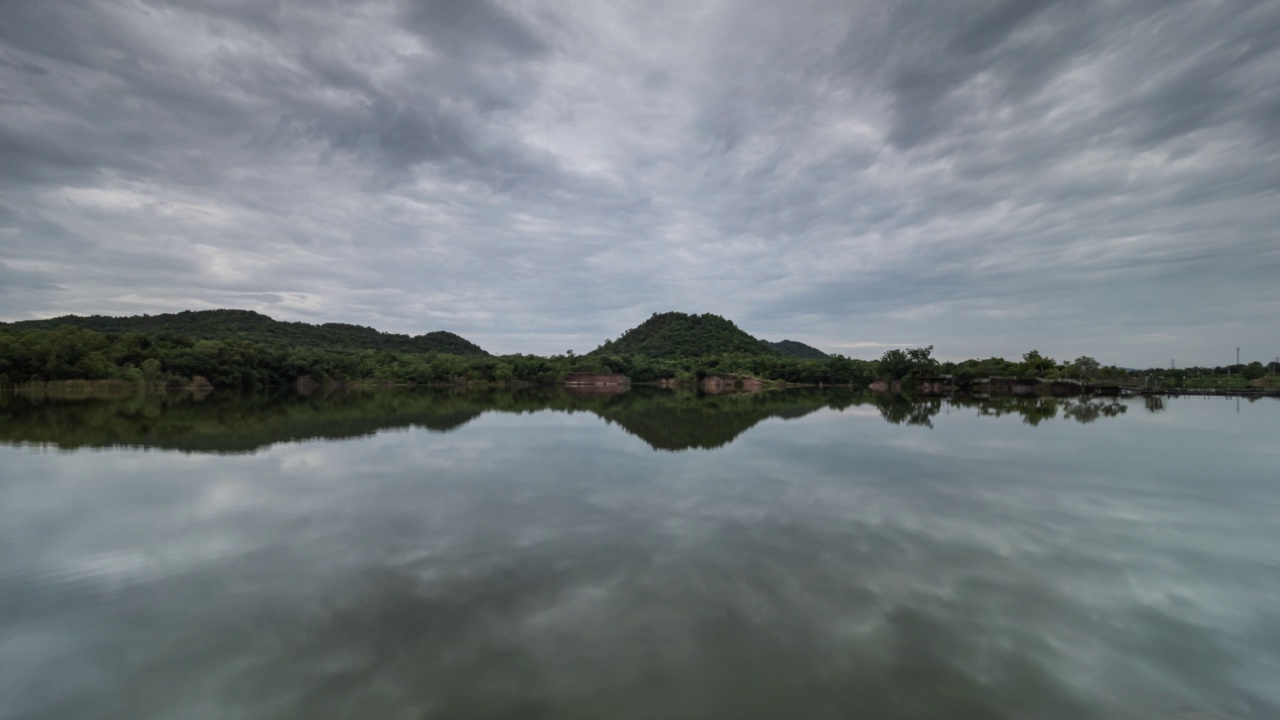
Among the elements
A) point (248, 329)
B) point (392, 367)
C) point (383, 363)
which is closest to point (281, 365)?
point (392, 367)

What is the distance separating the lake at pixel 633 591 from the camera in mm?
4195

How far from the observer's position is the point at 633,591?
6.05m

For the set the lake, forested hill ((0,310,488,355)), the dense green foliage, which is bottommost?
the lake

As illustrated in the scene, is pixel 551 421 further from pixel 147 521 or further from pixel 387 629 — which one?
pixel 387 629

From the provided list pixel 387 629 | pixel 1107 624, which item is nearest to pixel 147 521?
pixel 387 629

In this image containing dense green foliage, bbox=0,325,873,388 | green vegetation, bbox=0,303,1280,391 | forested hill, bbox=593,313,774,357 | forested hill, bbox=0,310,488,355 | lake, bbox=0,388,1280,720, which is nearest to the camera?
lake, bbox=0,388,1280,720

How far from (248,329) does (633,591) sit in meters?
127

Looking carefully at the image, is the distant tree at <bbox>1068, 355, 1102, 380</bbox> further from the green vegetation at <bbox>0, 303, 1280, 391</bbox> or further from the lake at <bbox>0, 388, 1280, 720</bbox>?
the lake at <bbox>0, 388, 1280, 720</bbox>

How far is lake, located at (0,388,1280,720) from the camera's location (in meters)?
4.20

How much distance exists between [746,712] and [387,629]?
3284 mm

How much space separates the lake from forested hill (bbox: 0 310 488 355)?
97.2 metres

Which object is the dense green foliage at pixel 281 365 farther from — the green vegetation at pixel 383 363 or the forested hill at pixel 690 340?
the forested hill at pixel 690 340

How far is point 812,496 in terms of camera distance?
34.9ft

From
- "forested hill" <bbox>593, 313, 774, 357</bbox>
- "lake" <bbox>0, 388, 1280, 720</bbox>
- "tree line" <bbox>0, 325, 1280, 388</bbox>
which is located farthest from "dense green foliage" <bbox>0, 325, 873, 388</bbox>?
"lake" <bbox>0, 388, 1280, 720</bbox>
